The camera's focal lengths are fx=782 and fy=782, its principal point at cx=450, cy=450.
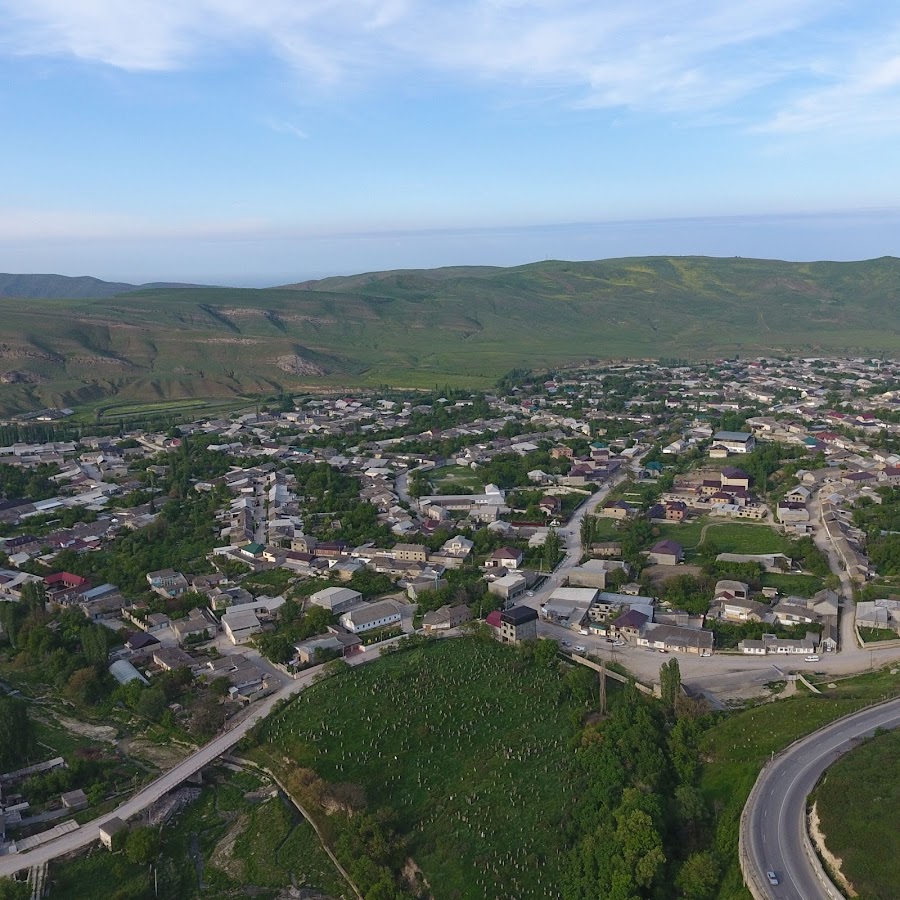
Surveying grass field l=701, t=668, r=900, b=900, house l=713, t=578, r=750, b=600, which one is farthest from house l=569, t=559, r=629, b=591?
grass field l=701, t=668, r=900, b=900

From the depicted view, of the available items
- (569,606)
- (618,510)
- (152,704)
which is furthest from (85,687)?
(618,510)

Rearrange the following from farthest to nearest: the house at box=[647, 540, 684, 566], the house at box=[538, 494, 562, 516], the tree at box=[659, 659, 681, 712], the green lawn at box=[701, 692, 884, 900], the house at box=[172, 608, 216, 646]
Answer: the house at box=[538, 494, 562, 516] < the house at box=[647, 540, 684, 566] < the house at box=[172, 608, 216, 646] < the tree at box=[659, 659, 681, 712] < the green lawn at box=[701, 692, 884, 900]

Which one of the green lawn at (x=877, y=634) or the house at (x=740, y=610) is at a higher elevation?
the house at (x=740, y=610)

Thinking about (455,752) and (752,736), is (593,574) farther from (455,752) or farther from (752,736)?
(455,752)

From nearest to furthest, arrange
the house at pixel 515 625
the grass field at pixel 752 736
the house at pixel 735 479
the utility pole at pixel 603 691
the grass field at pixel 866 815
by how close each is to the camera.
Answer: the grass field at pixel 866 815 < the grass field at pixel 752 736 < the utility pole at pixel 603 691 < the house at pixel 515 625 < the house at pixel 735 479

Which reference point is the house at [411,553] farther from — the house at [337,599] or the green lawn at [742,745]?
the green lawn at [742,745]

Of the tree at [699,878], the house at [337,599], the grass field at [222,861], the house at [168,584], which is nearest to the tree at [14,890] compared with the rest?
the grass field at [222,861]

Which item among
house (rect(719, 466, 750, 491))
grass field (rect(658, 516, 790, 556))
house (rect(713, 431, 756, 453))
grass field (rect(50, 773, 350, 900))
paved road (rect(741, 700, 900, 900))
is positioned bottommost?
grass field (rect(50, 773, 350, 900))

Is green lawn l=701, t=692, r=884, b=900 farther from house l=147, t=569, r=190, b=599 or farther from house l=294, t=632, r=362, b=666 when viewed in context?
house l=147, t=569, r=190, b=599
